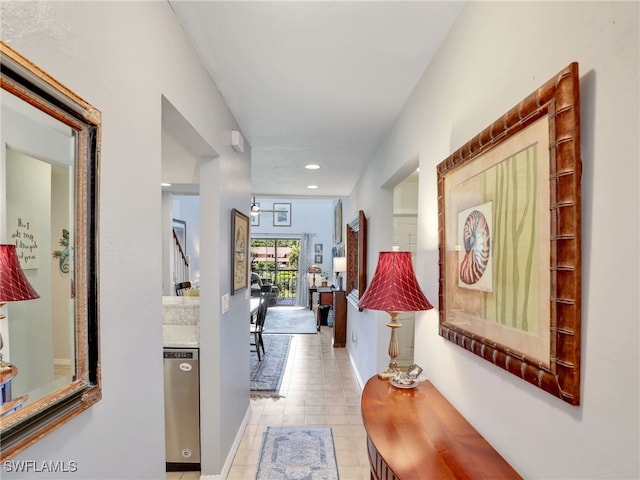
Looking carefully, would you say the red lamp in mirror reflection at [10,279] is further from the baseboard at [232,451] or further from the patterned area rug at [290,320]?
the patterned area rug at [290,320]

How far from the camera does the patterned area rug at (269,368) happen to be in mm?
3627

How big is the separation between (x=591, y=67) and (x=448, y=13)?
806 mm

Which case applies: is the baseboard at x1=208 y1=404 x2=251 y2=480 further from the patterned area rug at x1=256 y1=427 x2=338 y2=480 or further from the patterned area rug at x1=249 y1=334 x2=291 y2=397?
the patterned area rug at x1=249 y1=334 x2=291 y2=397

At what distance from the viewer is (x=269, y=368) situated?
4277mm

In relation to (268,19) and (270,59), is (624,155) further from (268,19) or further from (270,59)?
(270,59)

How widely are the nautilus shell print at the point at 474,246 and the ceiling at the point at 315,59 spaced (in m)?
0.83

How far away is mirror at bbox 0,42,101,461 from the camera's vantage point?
0.63 m

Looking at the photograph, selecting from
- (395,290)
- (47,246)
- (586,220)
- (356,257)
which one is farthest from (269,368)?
(586,220)

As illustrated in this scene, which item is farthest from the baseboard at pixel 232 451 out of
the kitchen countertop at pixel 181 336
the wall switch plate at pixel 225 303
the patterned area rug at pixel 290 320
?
the patterned area rug at pixel 290 320

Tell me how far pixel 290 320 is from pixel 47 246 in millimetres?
6868

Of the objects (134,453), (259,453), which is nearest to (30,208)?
(134,453)

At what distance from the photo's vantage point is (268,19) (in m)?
1.38

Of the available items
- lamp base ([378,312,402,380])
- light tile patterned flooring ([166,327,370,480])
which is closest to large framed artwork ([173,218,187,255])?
light tile patterned flooring ([166,327,370,480])

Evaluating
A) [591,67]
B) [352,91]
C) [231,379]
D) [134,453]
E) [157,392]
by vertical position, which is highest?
[352,91]
